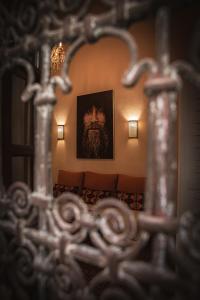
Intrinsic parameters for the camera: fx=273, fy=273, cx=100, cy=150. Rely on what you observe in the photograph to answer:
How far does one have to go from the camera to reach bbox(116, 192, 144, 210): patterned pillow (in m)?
4.00

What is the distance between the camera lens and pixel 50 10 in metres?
0.86

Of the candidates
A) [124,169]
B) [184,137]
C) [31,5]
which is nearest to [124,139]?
[124,169]

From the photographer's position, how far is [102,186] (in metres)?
4.66

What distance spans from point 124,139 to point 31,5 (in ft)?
12.7

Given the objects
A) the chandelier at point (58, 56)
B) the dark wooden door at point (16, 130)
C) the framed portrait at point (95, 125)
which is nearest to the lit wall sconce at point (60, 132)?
the framed portrait at point (95, 125)

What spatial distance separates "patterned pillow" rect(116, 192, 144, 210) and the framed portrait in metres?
0.87

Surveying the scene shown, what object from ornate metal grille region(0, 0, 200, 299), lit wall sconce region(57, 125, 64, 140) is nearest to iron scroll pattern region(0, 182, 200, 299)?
ornate metal grille region(0, 0, 200, 299)

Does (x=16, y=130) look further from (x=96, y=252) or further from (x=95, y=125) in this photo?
(x=95, y=125)

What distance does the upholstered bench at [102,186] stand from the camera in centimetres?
418

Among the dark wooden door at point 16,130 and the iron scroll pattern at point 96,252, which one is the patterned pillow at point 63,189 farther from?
the iron scroll pattern at point 96,252

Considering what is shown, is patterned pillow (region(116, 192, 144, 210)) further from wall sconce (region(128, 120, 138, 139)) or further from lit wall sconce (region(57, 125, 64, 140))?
lit wall sconce (region(57, 125, 64, 140))

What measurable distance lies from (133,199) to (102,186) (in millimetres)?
729

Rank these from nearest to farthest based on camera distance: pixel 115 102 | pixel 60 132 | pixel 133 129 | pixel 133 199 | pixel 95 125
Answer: pixel 133 199, pixel 133 129, pixel 115 102, pixel 95 125, pixel 60 132

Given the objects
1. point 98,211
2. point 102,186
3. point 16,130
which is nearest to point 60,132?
point 102,186
